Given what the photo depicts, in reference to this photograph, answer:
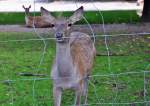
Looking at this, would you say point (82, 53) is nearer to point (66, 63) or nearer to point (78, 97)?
point (78, 97)

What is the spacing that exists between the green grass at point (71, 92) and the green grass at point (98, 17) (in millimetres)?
3928

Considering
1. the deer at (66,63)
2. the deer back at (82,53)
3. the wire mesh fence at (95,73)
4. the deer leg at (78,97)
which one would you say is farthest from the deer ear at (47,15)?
the deer leg at (78,97)

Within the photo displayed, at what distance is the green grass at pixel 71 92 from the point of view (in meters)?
8.16

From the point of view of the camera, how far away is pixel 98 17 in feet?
64.6

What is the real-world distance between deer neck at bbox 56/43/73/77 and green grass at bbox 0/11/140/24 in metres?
11.9

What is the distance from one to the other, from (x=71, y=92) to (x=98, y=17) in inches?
448

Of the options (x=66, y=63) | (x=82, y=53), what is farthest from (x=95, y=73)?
(x=66, y=63)

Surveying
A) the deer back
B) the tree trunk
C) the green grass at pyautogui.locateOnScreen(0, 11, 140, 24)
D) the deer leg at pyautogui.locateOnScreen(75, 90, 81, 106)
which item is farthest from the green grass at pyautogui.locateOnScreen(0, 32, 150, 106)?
the green grass at pyautogui.locateOnScreen(0, 11, 140, 24)

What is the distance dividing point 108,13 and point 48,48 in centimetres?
830

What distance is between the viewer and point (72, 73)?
665 centimetres

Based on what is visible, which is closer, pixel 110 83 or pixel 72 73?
pixel 72 73

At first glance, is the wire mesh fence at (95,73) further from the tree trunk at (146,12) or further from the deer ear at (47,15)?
the tree trunk at (146,12)

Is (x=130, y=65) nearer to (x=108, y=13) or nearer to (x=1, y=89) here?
(x=1, y=89)

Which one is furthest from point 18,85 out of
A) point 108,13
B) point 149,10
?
point 108,13
